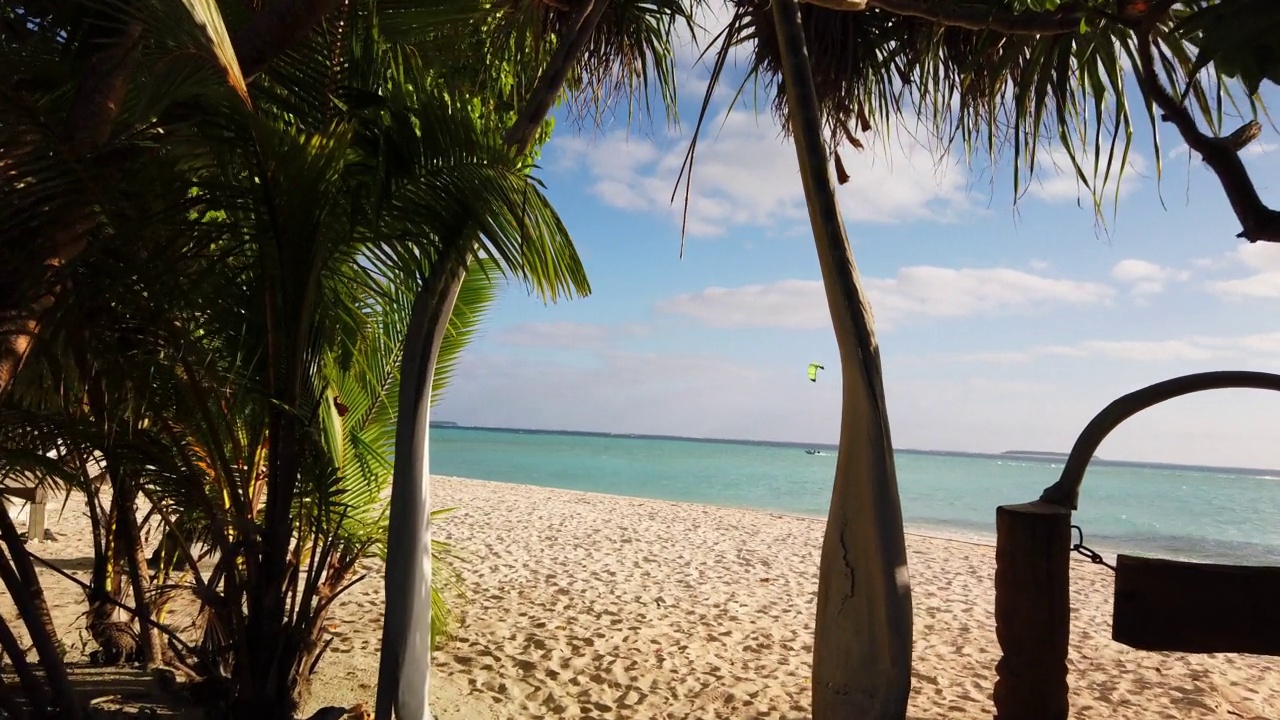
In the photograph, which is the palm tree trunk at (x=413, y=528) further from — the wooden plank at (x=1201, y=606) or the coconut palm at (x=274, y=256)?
the wooden plank at (x=1201, y=606)

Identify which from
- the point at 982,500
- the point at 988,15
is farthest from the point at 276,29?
the point at 982,500

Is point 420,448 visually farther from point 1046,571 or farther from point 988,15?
point 988,15

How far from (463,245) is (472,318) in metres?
1.13

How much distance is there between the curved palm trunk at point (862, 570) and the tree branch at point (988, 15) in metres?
0.97

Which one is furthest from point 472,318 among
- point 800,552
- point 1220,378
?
point 800,552

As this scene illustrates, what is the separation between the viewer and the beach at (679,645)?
341cm

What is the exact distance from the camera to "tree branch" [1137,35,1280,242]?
1.44m

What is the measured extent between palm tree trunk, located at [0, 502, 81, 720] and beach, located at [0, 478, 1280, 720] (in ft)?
3.74

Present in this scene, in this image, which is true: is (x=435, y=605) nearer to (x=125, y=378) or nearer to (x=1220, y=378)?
(x=125, y=378)

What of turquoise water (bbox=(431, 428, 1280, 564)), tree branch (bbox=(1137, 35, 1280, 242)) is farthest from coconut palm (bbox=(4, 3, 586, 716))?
turquoise water (bbox=(431, 428, 1280, 564))

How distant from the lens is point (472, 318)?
3.33m

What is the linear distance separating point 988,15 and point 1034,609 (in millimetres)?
1722

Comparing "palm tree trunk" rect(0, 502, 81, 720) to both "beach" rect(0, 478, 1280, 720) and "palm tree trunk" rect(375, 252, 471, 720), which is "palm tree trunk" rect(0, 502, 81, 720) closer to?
"palm tree trunk" rect(375, 252, 471, 720)

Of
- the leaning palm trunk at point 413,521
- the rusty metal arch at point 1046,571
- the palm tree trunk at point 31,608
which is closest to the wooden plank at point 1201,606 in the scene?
the rusty metal arch at point 1046,571
